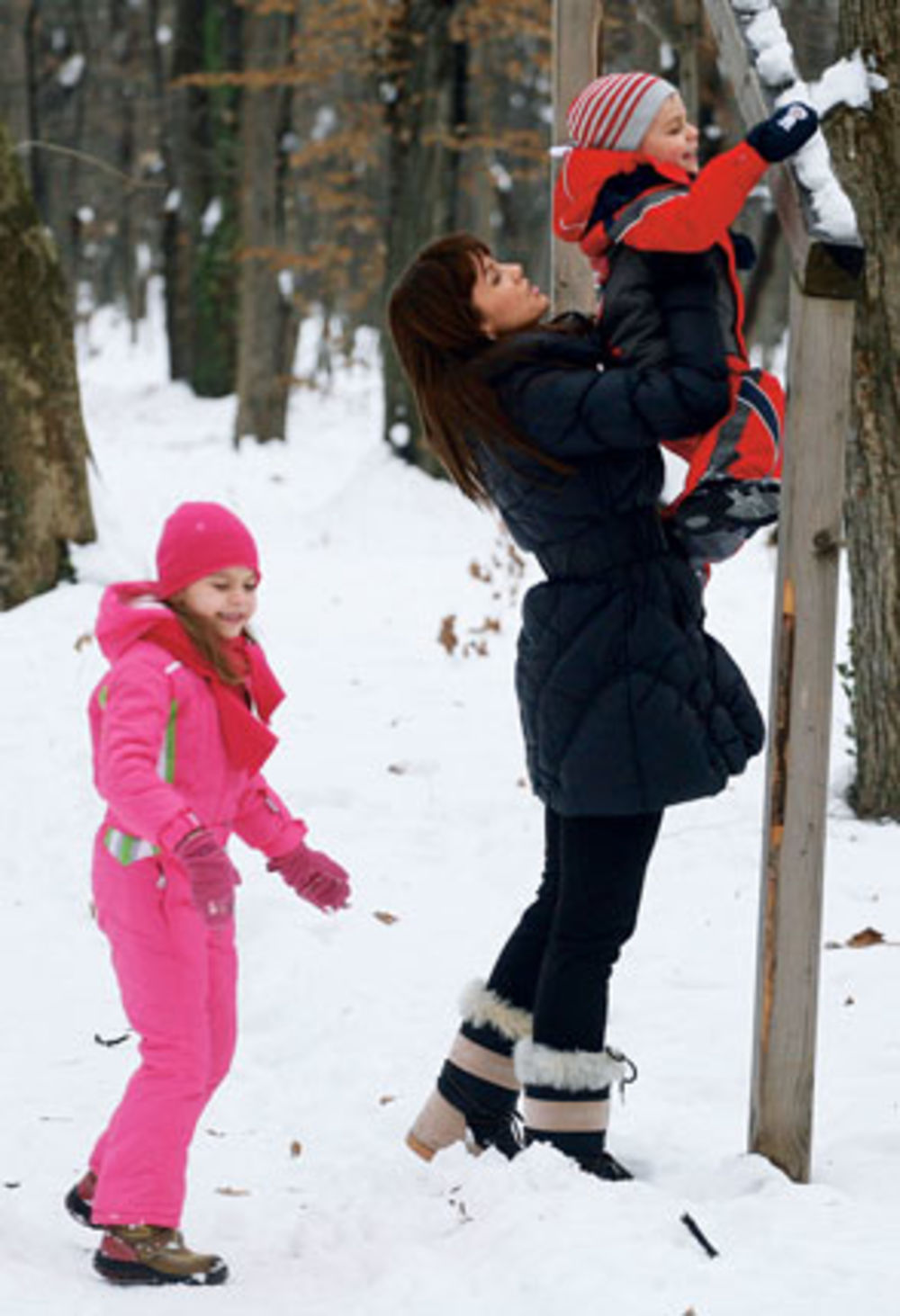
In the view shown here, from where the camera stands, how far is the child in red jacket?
2908mm

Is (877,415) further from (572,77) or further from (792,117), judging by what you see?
(792,117)

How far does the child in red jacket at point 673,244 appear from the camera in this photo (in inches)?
114

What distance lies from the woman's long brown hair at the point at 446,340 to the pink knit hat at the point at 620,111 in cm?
32

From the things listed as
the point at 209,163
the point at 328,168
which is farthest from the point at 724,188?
the point at 328,168

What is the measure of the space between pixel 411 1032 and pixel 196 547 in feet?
6.50

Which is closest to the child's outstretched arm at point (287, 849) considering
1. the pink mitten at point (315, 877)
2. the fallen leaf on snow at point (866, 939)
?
A: the pink mitten at point (315, 877)

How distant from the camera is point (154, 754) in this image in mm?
3141

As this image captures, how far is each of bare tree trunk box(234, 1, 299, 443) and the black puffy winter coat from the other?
54.1 feet

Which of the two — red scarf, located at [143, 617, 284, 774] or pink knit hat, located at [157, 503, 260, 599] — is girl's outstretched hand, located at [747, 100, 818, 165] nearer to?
pink knit hat, located at [157, 503, 260, 599]

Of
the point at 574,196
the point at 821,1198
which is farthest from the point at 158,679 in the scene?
the point at 821,1198

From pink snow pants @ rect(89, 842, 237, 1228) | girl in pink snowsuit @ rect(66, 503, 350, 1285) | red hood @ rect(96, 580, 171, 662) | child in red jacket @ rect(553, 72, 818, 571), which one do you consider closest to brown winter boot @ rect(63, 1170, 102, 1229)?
girl in pink snowsuit @ rect(66, 503, 350, 1285)

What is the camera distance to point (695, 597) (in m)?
3.25

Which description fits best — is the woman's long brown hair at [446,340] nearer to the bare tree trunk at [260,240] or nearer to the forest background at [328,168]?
the forest background at [328,168]

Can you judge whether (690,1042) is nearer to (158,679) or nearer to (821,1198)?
(821,1198)
